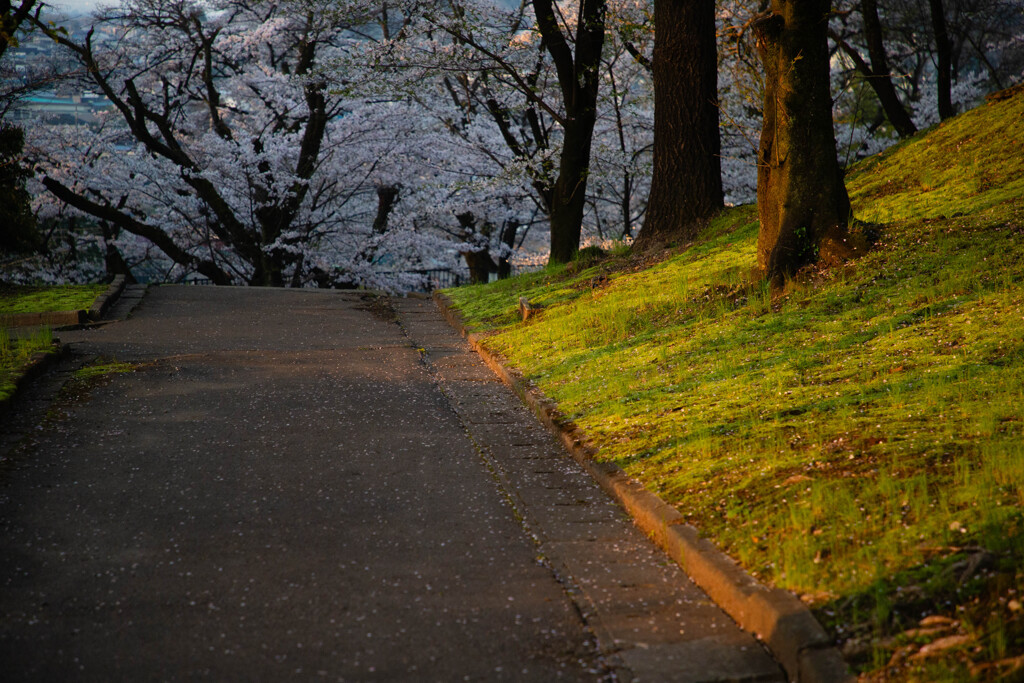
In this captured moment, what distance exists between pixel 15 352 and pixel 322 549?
571 centimetres

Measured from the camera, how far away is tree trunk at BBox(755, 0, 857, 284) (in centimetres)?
813

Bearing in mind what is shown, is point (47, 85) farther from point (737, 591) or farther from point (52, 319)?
point (737, 591)

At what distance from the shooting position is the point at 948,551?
10.7ft

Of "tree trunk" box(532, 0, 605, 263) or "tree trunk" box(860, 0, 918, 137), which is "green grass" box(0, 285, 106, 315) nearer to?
"tree trunk" box(532, 0, 605, 263)

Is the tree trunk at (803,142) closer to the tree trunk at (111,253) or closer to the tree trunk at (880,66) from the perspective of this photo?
the tree trunk at (880,66)

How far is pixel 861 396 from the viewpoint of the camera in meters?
5.28

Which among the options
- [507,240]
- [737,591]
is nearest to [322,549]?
[737,591]

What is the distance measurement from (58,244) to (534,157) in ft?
58.8

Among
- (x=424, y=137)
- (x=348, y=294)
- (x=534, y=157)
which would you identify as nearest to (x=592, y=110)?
(x=534, y=157)

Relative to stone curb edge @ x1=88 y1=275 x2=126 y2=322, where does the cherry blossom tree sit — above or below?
above

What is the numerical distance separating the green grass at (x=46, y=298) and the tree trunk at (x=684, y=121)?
837 cm

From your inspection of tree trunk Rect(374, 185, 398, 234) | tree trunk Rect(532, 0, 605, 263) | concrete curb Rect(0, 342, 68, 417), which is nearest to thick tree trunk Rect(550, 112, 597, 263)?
→ tree trunk Rect(532, 0, 605, 263)

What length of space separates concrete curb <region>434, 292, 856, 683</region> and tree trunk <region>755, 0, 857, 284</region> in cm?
410

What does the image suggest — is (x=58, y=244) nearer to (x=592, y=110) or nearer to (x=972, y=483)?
(x=592, y=110)
